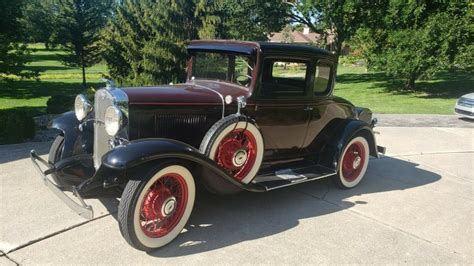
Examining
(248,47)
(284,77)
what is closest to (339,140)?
(284,77)

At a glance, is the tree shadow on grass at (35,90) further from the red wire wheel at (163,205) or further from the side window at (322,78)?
the red wire wheel at (163,205)

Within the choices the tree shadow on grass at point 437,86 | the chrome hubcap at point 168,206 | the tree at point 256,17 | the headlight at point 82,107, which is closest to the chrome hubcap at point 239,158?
the chrome hubcap at point 168,206

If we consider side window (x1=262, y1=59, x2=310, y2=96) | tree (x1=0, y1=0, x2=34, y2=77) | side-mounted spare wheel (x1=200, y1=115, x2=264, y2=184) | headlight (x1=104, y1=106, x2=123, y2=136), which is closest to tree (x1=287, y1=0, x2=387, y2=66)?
tree (x1=0, y1=0, x2=34, y2=77)

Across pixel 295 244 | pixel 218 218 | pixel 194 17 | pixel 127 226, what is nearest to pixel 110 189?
pixel 127 226

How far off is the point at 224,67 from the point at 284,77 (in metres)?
0.75

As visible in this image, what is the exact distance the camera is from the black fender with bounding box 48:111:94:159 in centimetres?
431

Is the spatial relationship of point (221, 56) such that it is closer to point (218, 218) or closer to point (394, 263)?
point (218, 218)

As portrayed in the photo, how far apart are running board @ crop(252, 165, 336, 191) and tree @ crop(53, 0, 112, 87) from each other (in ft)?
63.3

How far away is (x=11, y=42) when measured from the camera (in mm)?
8391

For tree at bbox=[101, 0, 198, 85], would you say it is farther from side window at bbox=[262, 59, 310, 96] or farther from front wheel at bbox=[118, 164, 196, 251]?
front wheel at bbox=[118, 164, 196, 251]

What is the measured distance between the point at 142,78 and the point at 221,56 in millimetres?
7761

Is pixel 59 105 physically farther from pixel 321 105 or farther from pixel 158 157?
pixel 158 157

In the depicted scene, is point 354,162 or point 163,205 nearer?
point 163,205

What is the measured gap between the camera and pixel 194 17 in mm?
12305
